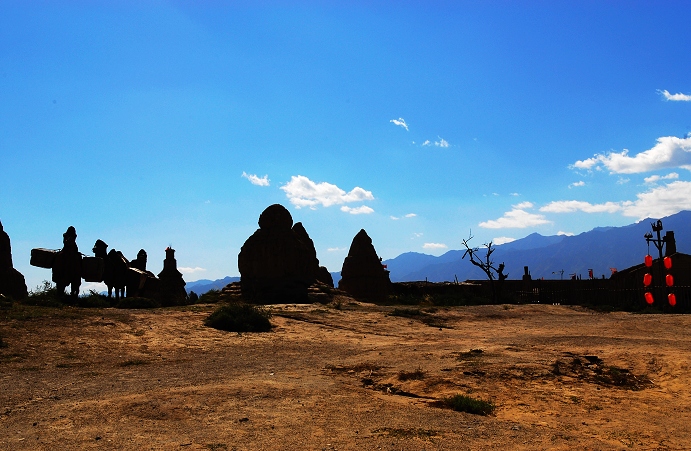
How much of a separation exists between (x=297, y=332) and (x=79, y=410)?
1056cm

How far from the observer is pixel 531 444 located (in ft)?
20.1

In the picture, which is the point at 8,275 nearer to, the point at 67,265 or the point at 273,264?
the point at 67,265

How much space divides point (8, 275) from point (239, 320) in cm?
1244

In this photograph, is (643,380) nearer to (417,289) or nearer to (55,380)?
(55,380)

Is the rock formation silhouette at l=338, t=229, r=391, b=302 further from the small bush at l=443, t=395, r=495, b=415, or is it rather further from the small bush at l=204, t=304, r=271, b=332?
the small bush at l=443, t=395, r=495, b=415

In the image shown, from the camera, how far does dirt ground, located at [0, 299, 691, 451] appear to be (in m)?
6.15

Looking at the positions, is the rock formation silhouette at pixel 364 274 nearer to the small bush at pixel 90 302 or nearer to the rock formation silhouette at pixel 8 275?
the small bush at pixel 90 302

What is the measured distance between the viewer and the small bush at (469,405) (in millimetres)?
7695

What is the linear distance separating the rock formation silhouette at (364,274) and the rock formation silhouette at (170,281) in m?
11.9

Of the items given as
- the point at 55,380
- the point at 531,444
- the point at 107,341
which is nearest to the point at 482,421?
the point at 531,444

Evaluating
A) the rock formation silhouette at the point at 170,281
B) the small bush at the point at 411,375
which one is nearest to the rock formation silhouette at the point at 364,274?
the rock formation silhouette at the point at 170,281

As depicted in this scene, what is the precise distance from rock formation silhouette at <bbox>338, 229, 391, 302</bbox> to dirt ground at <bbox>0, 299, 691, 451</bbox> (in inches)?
768

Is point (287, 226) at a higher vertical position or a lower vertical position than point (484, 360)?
higher

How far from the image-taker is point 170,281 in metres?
29.0
